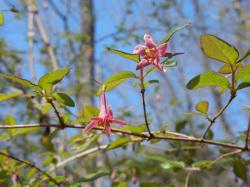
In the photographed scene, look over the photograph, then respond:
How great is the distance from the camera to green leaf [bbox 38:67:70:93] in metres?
0.57

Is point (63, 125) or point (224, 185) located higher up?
point (63, 125)

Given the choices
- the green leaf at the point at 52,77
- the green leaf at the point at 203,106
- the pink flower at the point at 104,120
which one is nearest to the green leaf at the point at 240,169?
the green leaf at the point at 203,106

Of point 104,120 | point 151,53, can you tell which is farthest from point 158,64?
point 104,120

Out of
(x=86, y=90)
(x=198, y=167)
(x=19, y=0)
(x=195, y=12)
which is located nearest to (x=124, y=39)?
(x=86, y=90)

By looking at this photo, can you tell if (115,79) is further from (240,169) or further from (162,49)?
(240,169)

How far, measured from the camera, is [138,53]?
550 millimetres

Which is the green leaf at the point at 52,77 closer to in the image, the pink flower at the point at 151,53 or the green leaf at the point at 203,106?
the pink flower at the point at 151,53

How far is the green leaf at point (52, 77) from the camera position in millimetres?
573

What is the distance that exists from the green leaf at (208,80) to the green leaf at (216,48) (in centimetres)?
4

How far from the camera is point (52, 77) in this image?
0.58 metres

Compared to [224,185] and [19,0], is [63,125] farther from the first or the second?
[224,185]

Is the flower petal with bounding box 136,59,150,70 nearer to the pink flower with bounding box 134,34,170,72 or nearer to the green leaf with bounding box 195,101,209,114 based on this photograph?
the pink flower with bounding box 134,34,170,72

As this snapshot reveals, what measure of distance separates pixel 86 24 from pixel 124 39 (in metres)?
0.48

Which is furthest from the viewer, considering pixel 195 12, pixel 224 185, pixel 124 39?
pixel 195 12
